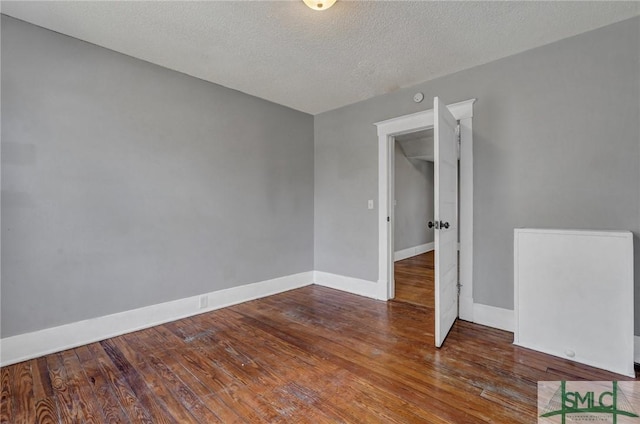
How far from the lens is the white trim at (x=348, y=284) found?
3.59m

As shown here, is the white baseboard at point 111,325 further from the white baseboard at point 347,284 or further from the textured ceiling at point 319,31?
the textured ceiling at point 319,31

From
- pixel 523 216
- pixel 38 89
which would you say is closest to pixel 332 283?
pixel 523 216

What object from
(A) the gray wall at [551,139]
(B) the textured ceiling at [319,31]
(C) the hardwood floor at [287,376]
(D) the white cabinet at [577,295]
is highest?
(B) the textured ceiling at [319,31]

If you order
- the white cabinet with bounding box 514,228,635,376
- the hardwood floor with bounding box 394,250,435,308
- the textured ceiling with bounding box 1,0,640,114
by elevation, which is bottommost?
the hardwood floor with bounding box 394,250,435,308

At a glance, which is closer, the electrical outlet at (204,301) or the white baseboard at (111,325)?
the white baseboard at (111,325)

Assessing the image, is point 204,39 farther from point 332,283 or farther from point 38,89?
point 332,283

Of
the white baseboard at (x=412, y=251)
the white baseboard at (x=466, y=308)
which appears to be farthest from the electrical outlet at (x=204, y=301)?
the white baseboard at (x=412, y=251)

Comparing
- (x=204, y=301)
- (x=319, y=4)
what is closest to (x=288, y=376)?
(x=204, y=301)

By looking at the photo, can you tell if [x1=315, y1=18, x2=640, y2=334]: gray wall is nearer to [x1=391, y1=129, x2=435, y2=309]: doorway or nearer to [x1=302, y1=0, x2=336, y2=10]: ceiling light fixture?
[x1=302, y1=0, x2=336, y2=10]: ceiling light fixture

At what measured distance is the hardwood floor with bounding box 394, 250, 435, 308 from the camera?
350 cm

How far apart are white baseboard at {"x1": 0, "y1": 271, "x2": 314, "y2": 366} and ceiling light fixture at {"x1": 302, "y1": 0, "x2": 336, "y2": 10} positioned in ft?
9.25

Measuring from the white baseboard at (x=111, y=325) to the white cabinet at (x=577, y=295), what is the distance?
2742 millimetres

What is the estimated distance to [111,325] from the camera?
8.21 feet

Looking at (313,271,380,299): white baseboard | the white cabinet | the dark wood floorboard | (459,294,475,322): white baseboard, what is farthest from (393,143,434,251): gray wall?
the white cabinet
